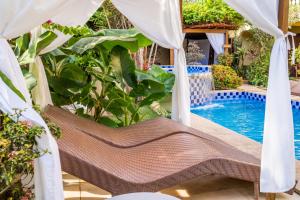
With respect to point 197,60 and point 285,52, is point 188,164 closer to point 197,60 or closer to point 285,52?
point 285,52

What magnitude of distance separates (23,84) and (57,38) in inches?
73.6

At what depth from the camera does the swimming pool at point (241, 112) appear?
7.66 meters

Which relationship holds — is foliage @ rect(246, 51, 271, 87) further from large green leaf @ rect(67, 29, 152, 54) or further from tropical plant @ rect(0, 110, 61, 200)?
tropical plant @ rect(0, 110, 61, 200)

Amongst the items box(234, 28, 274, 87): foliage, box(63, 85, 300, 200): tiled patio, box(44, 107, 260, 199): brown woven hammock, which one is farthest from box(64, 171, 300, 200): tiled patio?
box(234, 28, 274, 87): foliage

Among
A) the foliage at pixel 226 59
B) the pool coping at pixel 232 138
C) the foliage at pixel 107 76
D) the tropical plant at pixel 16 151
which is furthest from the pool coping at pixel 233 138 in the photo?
the foliage at pixel 226 59

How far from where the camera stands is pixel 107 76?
16.8 feet

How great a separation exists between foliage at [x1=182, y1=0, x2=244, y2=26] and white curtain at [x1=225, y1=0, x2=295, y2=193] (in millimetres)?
12184

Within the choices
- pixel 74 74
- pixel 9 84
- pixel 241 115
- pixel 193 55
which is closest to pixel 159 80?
pixel 74 74

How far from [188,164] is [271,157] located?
0.68 metres

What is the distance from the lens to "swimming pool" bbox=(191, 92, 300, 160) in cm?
766

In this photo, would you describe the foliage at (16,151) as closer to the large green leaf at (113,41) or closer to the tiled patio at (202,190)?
the tiled patio at (202,190)

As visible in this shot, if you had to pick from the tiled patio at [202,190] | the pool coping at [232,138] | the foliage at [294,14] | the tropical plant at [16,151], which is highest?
the foliage at [294,14]

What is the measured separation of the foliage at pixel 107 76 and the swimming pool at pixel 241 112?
7.89 ft

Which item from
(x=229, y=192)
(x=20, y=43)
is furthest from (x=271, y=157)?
(x=20, y=43)
